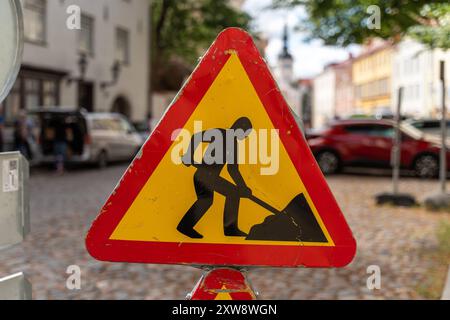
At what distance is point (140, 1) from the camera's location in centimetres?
3081

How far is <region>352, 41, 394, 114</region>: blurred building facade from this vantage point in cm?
7793

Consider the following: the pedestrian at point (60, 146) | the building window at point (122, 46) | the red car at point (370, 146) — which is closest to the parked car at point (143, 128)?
the building window at point (122, 46)

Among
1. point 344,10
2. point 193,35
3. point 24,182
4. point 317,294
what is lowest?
point 317,294

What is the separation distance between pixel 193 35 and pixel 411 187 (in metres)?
24.1

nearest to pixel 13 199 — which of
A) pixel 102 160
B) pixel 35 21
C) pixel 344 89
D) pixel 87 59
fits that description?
pixel 102 160

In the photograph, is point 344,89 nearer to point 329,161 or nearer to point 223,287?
point 329,161

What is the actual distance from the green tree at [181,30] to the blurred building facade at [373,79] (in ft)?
123

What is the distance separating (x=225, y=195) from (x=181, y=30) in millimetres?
35781

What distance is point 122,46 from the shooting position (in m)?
29.3

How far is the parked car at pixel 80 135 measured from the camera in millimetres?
17938

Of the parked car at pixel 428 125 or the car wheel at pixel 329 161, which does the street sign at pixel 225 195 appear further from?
the parked car at pixel 428 125
